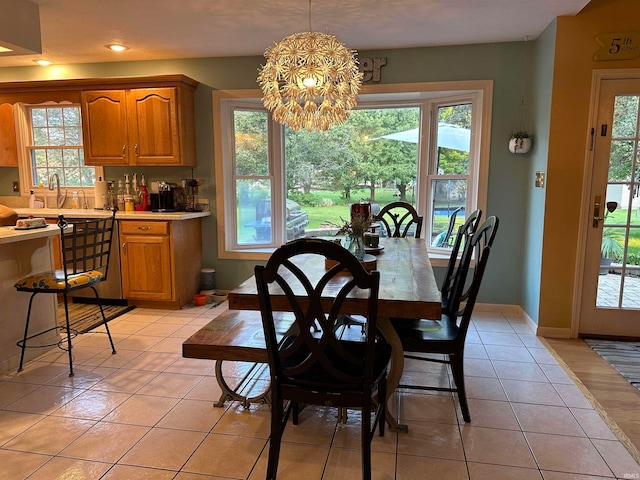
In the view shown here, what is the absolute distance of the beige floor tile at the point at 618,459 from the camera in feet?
6.08

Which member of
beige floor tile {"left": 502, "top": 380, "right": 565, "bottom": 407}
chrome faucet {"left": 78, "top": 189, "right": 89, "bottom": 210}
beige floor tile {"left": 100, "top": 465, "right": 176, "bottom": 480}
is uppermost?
chrome faucet {"left": 78, "top": 189, "right": 89, "bottom": 210}

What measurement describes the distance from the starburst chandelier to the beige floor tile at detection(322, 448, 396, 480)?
5.80 feet

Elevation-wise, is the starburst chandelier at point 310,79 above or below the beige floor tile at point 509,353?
above

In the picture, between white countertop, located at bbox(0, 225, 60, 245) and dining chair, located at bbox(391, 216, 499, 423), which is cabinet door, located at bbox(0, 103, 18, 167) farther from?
dining chair, located at bbox(391, 216, 499, 423)

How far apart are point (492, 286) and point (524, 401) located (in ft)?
5.76

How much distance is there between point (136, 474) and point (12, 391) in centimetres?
126

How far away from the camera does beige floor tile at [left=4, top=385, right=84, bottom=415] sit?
2.37 m

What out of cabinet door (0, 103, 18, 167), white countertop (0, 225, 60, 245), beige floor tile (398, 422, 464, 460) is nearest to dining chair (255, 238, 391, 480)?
beige floor tile (398, 422, 464, 460)

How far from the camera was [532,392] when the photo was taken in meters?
2.55

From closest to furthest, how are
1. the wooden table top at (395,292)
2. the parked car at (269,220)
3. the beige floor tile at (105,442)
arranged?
1. the wooden table top at (395,292)
2. the beige floor tile at (105,442)
3. the parked car at (269,220)

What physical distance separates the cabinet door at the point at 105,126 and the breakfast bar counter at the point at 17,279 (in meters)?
1.46

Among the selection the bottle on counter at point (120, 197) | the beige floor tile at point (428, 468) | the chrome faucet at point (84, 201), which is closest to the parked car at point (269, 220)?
the bottle on counter at point (120, 197)

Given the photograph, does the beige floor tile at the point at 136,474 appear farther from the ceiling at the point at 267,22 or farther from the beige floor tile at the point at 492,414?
the ceiling at the point at 267,22

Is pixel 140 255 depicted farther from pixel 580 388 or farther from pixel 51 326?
pixel 580 388
